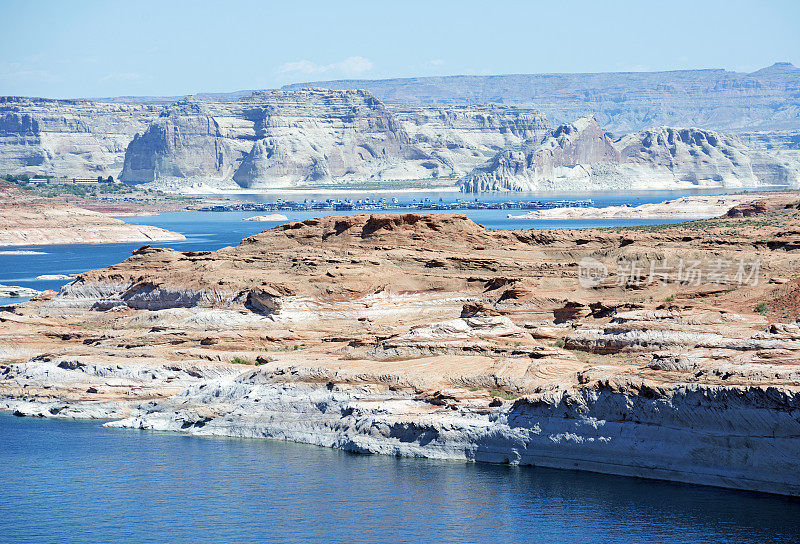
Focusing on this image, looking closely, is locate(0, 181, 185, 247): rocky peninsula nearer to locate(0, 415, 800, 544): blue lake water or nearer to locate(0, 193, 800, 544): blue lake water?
locate(0, 193, 800, 544): blue lake water

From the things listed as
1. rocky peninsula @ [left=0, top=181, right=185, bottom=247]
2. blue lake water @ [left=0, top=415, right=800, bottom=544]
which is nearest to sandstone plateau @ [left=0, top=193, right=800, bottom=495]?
blue lake water @ [left=0, top=415, right=800, bottom=544]

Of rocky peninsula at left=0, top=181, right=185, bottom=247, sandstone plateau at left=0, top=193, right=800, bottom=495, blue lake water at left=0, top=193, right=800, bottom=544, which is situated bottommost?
rocky peninsula at left=0, top=181, right=185, bottom=247

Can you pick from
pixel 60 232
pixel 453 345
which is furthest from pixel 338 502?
pixel 60 232

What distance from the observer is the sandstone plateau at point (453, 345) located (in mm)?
41719

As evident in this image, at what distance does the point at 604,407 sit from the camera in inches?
1671

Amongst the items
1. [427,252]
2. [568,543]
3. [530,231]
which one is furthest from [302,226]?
[568,543]

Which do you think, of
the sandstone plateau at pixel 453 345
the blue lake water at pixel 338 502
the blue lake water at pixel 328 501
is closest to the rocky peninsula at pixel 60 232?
the sandstone plateau at pixel 453 345

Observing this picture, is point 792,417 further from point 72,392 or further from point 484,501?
point 72,392

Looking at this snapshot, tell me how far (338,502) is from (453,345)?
50.5ft

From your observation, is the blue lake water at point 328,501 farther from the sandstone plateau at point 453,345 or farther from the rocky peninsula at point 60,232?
the rocky peninsula at point 60,232

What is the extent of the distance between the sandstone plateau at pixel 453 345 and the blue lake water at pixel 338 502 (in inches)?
55.2

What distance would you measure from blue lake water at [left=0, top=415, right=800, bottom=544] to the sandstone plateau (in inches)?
55.2

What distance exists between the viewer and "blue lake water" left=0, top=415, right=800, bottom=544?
3722 cm

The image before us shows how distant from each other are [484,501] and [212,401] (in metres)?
17.8
